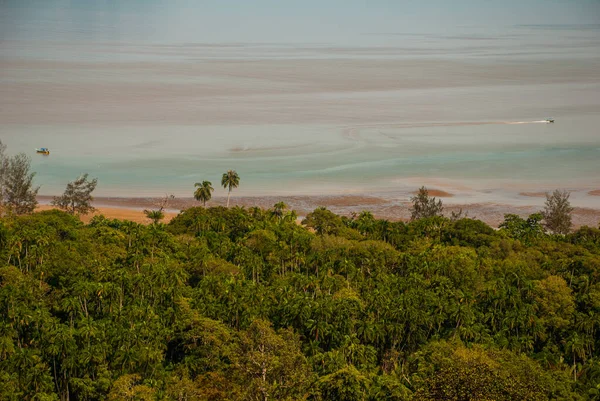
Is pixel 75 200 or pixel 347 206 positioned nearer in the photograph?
pixel 75 200

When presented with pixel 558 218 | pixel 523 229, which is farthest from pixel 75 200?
pixel 558 218

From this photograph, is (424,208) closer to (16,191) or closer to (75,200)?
(75,200)

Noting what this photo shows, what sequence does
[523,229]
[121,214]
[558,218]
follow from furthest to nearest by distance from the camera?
[121,214] < [558,218] < [523,229]

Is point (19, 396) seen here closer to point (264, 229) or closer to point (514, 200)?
point (264, 229)

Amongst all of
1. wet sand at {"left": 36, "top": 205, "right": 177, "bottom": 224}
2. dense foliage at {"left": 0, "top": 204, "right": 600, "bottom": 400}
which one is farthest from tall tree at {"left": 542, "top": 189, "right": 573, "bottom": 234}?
wet sand at {"left": 36, "top": 205, "right": 177, "bottom": 224}

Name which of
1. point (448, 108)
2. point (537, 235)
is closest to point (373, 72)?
point (448, 108)

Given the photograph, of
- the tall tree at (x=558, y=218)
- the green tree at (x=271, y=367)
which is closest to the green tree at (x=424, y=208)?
the tall tree at (x=558, y=218)

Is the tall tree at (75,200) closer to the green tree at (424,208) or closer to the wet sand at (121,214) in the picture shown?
the wet sand at (121,214)
